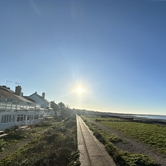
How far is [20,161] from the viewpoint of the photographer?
11125mm

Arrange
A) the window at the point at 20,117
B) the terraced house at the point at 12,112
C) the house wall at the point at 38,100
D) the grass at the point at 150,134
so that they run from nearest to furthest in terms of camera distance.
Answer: the grass at the point at 150,134, the terraced house at the point at 12,112, the window at the point at 20,117, the house wall at the point at 38,100

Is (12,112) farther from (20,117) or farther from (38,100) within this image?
(38,100)

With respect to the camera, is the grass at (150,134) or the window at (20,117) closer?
the grass at (150,134)

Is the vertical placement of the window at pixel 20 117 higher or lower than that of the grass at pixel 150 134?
higher

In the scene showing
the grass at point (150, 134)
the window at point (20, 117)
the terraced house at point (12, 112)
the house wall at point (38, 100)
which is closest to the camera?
the grass at point (150, 134)

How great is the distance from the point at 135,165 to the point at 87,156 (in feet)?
11.0

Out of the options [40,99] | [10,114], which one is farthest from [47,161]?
[40,99]

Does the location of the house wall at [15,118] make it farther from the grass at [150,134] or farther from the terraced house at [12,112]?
the grass at [150,134]

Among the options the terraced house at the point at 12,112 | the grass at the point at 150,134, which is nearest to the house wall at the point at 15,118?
the terraced house at the point at 12,112

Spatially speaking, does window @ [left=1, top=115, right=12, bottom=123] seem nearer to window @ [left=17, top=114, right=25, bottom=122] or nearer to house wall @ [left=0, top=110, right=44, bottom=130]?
house wall @ [left=0, top=110, right=44, bottom=130]

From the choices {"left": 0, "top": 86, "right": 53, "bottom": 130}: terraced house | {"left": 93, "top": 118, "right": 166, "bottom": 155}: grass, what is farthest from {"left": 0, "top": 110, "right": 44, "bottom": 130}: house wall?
{"left": 93, "top": 118, "right": 166, "bottom": 155}: grass

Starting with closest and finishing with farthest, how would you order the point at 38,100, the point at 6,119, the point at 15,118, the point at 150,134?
the point at 150,134 → the point at 6,119 → the point at 15,118 → the point at 38,100

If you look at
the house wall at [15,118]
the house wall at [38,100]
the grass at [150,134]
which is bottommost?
the grass at [150,134]

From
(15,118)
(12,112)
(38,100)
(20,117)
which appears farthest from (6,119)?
(38,100)
